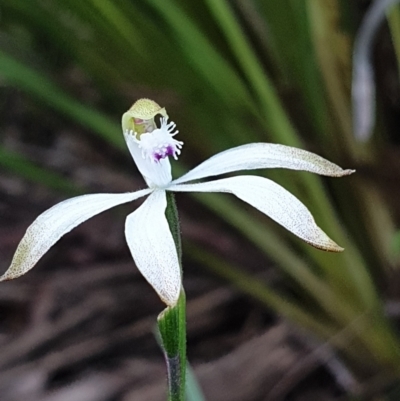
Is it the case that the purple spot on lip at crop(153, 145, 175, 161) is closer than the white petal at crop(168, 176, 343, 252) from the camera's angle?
No

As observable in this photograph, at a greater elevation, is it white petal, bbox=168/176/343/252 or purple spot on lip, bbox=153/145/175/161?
purple spot on lip, bbox=153/145/175/161

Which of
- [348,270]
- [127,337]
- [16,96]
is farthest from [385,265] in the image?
[16,96]

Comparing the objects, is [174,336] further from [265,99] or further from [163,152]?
[265,99]

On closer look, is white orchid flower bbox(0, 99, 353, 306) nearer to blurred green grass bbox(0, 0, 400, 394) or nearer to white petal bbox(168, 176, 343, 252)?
white petal bbox(168, 176, 343, 252)

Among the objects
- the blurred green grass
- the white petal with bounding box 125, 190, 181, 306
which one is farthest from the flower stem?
the blurred green grass

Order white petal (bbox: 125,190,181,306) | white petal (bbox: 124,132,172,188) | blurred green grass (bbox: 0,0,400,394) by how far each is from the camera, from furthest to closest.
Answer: blurred green grass (bbox: 0,0,400,394)
white petal (bbox: 124,132,172,188)
white petal (bbox: 125,190,181,306)

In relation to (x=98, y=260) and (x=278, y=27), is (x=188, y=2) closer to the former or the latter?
(x=278, y=27)

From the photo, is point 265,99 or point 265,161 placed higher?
point 265,99

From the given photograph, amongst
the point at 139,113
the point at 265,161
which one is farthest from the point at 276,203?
the point at 139,113
